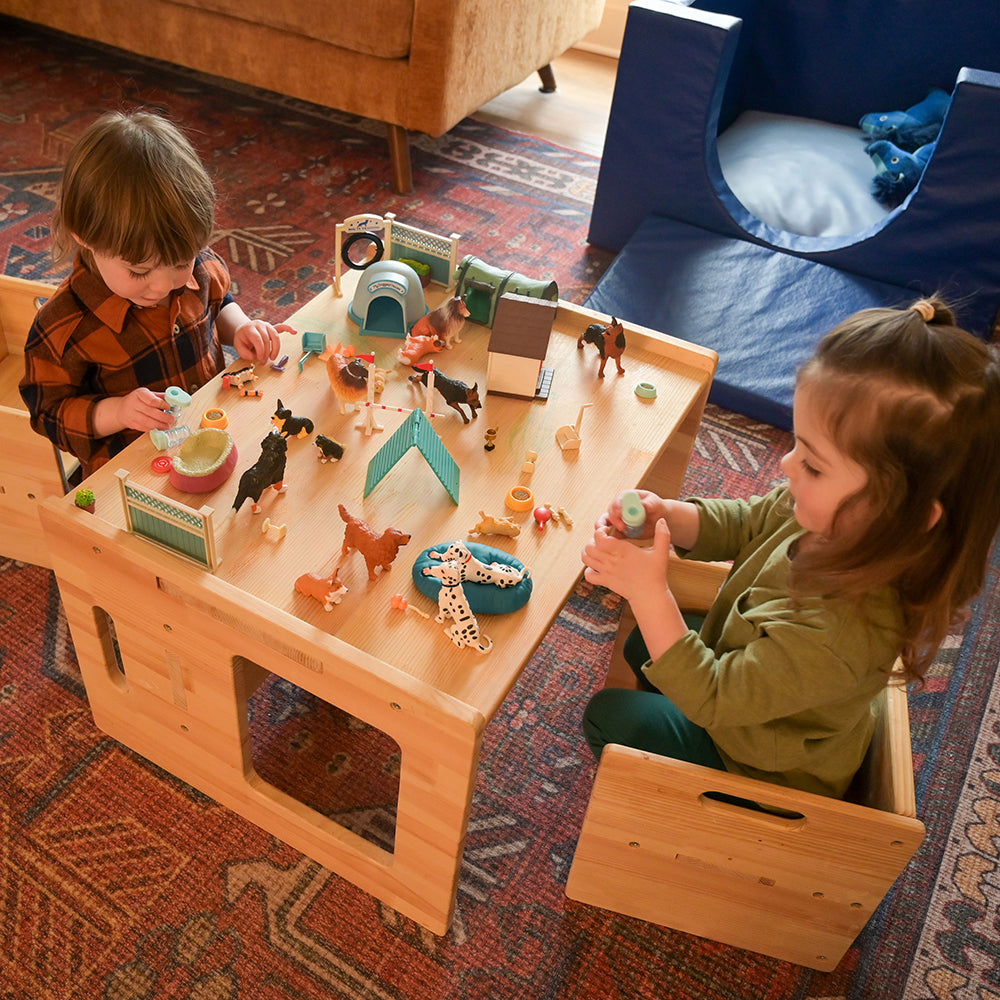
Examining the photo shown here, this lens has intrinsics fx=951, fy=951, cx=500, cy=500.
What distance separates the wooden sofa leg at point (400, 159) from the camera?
208 cm

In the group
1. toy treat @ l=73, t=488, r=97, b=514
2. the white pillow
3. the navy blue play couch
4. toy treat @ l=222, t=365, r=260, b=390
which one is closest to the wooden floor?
the white pillow

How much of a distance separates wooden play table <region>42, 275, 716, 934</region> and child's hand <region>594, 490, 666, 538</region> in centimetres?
5

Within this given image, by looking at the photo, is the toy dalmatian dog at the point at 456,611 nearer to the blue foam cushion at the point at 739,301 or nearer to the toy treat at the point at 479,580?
the toy treat at the point at 479,580

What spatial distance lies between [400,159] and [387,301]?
3.56 ft

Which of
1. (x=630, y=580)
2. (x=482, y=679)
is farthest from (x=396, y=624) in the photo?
(x=630, y=580)

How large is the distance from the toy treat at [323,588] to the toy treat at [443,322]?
0.39m

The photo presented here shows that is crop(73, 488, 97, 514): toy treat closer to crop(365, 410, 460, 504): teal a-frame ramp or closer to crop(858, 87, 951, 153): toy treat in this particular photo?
crop(365, 410, 460, 504): teal a-frame ramp

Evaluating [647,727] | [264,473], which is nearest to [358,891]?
[647,727]

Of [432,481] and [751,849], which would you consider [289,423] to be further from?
[751,849]

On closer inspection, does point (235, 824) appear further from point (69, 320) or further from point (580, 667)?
point (69, 320)

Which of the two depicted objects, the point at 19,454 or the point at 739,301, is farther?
the point at 739,301

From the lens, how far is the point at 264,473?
2.92 ft

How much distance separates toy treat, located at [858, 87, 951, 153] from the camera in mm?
2062

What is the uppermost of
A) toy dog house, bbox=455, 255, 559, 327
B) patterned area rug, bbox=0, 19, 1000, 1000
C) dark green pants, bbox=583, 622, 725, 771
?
toy dog house, bbox=455, 255, 559, 327
